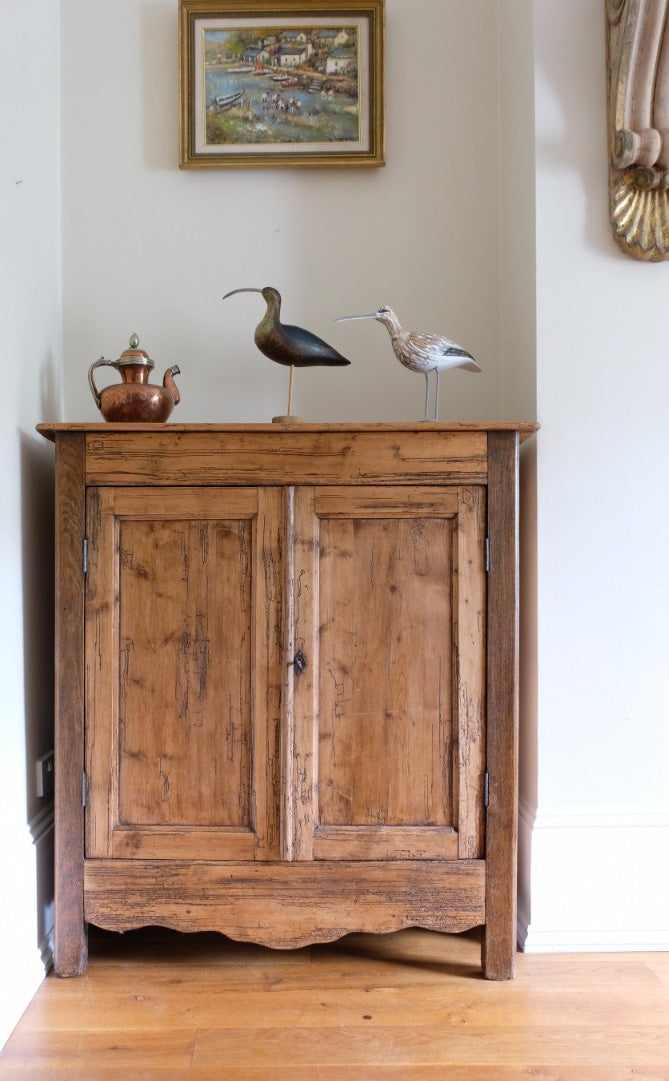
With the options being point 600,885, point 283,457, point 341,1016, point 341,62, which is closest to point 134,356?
point 283,457

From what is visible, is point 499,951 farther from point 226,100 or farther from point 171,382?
point 226,100

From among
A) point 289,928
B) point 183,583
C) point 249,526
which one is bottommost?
point 289,928

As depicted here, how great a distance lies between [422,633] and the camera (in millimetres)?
1661

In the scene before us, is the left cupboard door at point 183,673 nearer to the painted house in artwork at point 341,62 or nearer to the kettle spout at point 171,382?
the kettle spout at point 171,382

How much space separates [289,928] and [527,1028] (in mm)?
509

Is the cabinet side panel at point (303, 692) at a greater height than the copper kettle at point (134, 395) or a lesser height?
lesser

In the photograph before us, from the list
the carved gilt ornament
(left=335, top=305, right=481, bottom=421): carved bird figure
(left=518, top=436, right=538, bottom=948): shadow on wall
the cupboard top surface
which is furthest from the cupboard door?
the carved gilt ornament

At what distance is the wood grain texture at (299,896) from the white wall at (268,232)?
3.74 ft

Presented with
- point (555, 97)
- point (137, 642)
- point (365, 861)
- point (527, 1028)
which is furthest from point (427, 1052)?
point (555, 97)

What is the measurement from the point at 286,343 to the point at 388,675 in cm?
81

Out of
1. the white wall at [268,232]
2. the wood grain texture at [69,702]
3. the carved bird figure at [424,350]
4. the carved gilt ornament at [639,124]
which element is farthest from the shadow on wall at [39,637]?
the carved gilt ornament at [639,124]

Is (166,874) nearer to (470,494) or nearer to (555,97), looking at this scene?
(470,494)

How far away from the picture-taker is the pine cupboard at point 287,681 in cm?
164

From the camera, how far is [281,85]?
208cm
